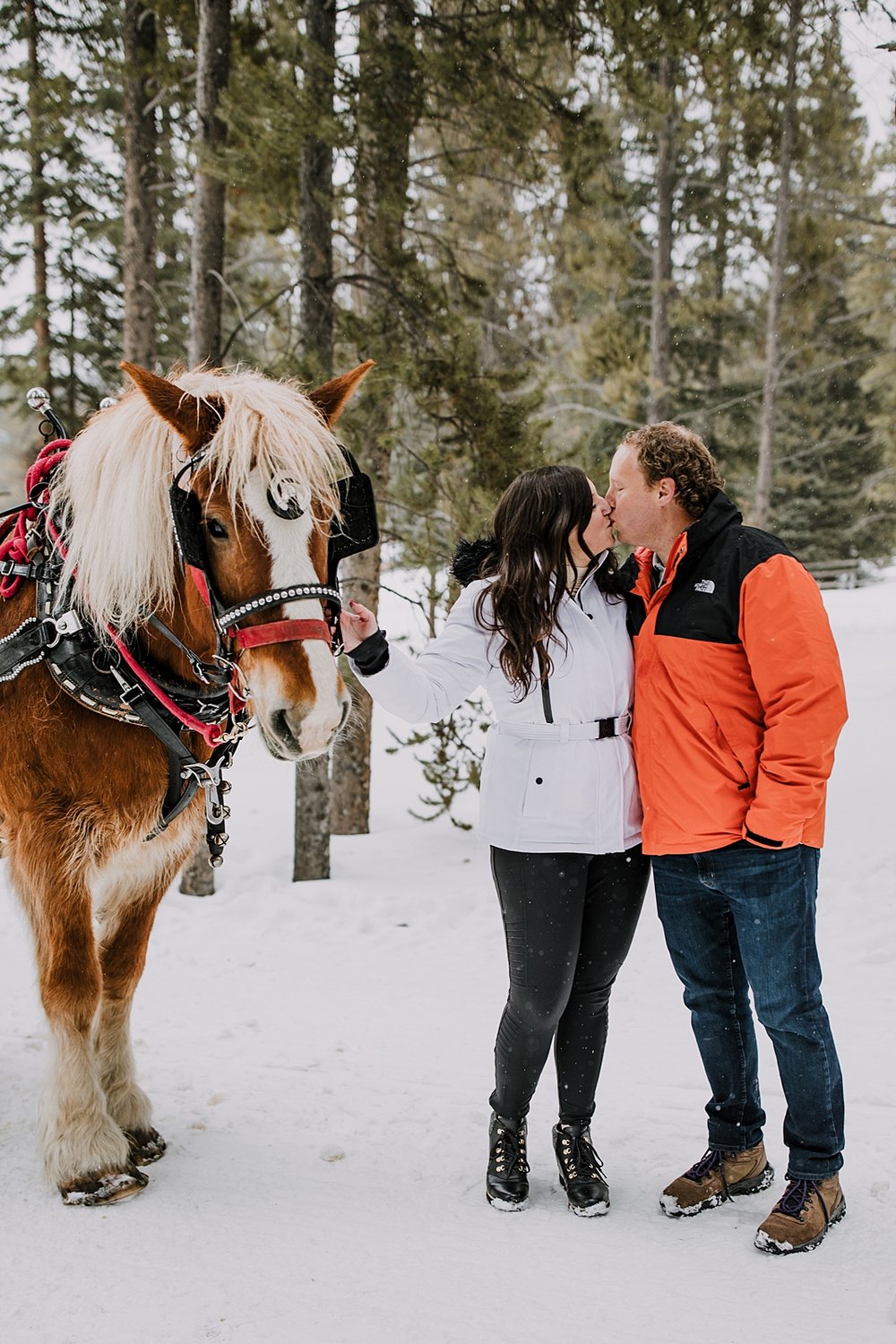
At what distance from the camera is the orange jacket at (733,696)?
2.29 m

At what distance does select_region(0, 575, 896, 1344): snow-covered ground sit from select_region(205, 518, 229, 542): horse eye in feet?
6.23

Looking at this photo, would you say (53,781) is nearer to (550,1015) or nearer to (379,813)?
(550,1015)

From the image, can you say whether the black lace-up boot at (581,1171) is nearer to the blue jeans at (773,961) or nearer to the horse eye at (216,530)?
the blue jeans at (773,961)

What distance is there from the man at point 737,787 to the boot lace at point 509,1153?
1.42 ft

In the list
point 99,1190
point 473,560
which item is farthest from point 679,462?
point 99,1190

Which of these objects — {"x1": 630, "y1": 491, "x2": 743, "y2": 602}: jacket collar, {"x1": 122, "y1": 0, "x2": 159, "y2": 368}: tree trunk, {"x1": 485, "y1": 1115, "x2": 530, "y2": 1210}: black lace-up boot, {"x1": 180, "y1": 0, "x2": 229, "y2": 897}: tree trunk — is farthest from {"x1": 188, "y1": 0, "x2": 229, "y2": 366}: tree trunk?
{"x1": 485, "y1": 1115, "x2": 530, "y2": 1210}: black lace-up boot

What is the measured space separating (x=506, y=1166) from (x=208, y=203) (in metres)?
6.09

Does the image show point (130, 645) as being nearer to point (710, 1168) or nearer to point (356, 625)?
point (356, 625)

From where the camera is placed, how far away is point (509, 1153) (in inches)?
107

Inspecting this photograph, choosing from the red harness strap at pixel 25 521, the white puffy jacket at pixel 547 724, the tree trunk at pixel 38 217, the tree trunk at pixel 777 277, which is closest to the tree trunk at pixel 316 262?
the red harness strap at pixel 25 521

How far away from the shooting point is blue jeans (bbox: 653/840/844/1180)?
243 cm

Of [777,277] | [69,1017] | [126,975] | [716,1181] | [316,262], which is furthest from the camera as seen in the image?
[777,277]

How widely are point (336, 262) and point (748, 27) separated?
501 cm

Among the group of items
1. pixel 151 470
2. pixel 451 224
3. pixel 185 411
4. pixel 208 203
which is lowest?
pixel 151 470
